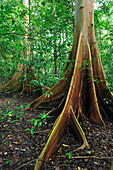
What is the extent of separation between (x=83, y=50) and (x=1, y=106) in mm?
3194

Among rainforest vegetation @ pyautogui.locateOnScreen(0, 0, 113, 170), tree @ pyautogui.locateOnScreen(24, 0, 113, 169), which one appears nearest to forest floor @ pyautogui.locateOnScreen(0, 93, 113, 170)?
rainforest vegetation @ pyautogui.locateOnScreen(0, 0, 113, 170)

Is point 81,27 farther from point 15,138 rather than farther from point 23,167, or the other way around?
point 23,167

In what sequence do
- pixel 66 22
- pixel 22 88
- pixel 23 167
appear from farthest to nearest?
pixel 22 88, pixel 66 22, pixel 23 167

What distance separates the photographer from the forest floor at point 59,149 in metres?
2.01

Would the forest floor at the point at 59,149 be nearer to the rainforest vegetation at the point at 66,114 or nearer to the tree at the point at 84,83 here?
the rainforest vegetation at the point at 66,114

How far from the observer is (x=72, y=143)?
8.39 feet

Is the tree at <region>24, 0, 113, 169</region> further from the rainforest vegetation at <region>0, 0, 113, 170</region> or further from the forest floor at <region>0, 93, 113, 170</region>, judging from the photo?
the forest floor at <region>0, 93, 113, 170</region>

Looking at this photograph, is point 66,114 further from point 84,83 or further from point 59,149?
point 84,83

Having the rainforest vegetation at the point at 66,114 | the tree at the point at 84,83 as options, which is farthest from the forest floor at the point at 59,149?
the tree at the point at 84,83

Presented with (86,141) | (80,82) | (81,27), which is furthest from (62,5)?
(86,141)

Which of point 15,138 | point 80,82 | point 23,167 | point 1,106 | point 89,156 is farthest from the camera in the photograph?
point 1,106

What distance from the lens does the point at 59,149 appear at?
7.84 feet

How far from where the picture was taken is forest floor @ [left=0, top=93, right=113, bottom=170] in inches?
79.3

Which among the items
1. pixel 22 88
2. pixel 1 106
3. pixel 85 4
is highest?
pixel 85 4
